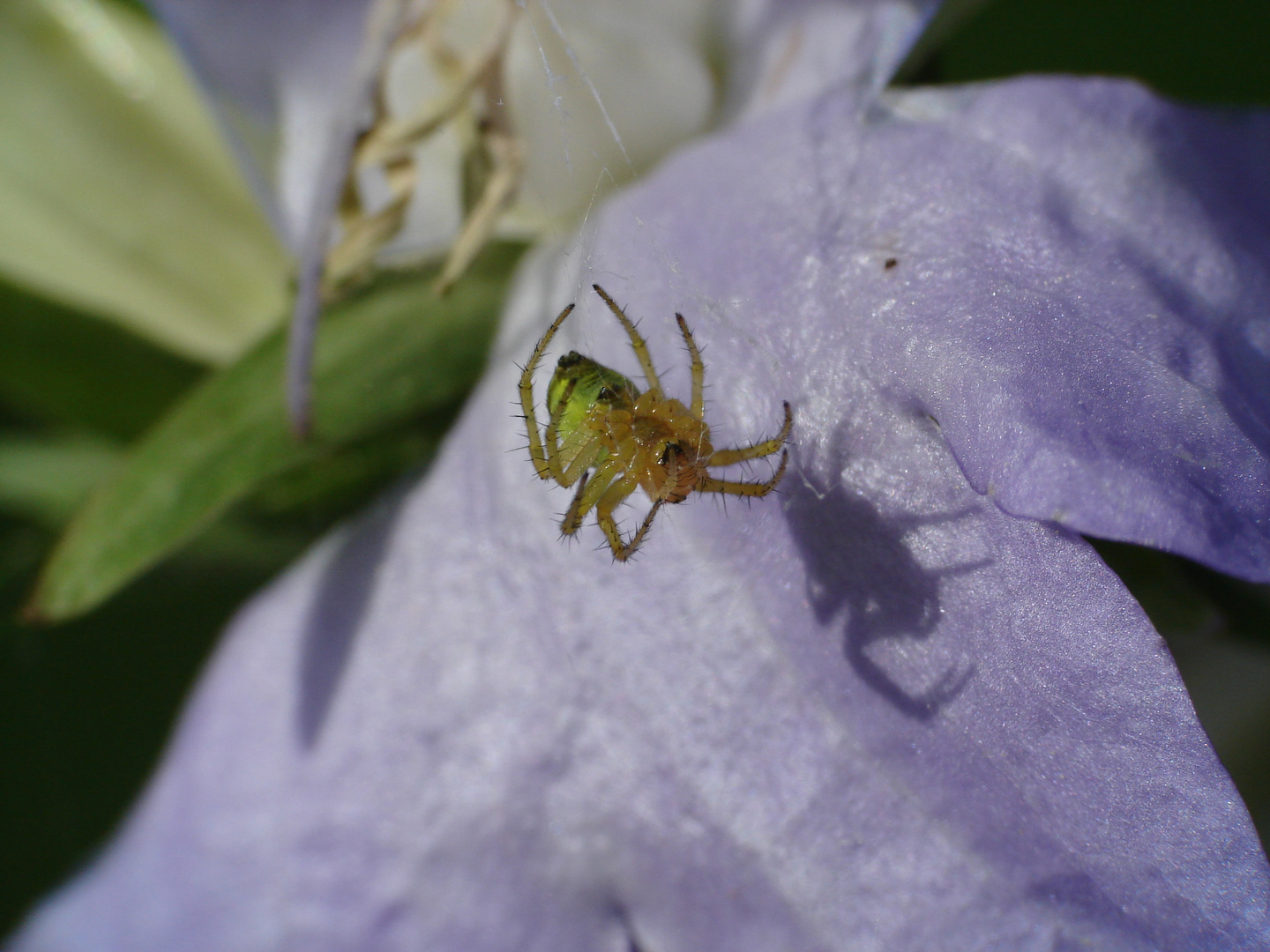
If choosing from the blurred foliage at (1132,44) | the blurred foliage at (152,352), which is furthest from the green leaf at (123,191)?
the blurred foliage at (1132,44)

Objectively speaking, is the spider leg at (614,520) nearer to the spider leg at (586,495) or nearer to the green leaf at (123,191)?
the spider leg at (586,495)

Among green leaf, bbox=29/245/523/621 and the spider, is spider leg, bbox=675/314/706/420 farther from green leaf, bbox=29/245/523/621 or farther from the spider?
green leaf, bbox=29/245/523/621

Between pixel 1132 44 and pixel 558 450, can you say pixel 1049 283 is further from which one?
pixel 1132 44

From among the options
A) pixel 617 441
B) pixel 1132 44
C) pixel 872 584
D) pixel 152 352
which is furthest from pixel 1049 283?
pixel 152 352

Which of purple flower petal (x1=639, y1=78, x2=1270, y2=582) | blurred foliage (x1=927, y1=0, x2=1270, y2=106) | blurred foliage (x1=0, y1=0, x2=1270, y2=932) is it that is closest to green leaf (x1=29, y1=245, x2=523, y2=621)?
→ blurred foliage (x1=0, y1=0, x2=1270, y2=932)

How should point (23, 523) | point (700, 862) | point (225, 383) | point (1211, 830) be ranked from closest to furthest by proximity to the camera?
1. point (1211, 830)
2. point (700, 862)
3. point (225, 383)
4. point (23, 523)

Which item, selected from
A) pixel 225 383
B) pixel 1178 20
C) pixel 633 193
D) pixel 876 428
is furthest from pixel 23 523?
pixel 1178 20

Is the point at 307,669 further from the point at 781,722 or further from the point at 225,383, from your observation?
the point at 781,722
